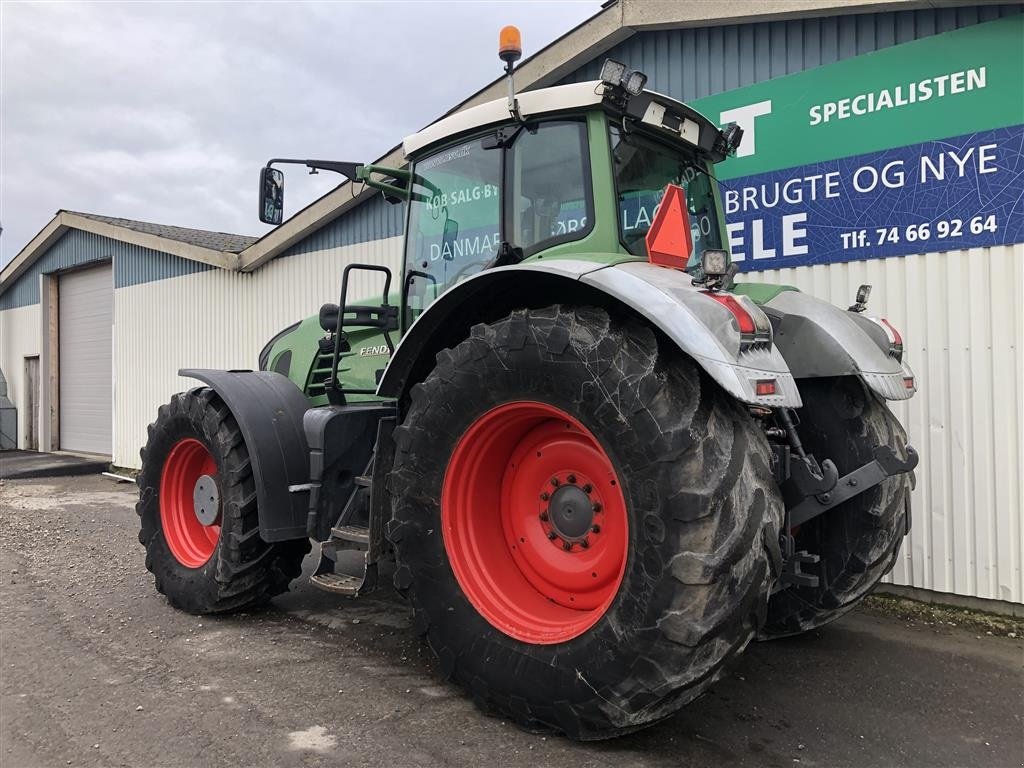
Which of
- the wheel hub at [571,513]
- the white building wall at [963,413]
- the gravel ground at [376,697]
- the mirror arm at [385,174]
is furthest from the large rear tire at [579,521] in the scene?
the white building wall at [963,413]

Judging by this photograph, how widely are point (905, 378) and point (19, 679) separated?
4512 mm

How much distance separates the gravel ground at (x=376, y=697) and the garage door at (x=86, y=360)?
10889 millimetres

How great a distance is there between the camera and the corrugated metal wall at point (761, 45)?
5.00 metres

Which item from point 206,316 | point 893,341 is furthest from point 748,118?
point 206,316

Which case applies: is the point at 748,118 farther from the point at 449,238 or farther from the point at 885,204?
the point at 449,238

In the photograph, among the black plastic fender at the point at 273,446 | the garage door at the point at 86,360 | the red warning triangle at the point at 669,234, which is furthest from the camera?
the garage door at the point at 86,360

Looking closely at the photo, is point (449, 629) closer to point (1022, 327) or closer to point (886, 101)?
point (1022, 327)

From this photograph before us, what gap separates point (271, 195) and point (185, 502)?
2.13 metres

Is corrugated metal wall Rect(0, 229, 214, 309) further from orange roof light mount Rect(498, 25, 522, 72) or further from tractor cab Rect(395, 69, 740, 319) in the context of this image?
orange roof light mount Rect(498, 25, 522, 72)

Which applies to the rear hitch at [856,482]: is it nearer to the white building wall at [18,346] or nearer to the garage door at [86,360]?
the garage door at [86,360]

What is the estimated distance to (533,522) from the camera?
A: 3.36m

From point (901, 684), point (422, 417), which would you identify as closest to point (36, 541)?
point (422, 417)

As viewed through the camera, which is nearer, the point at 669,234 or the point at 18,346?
the point at 669,234

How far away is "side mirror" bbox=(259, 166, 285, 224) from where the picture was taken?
4504 mm
